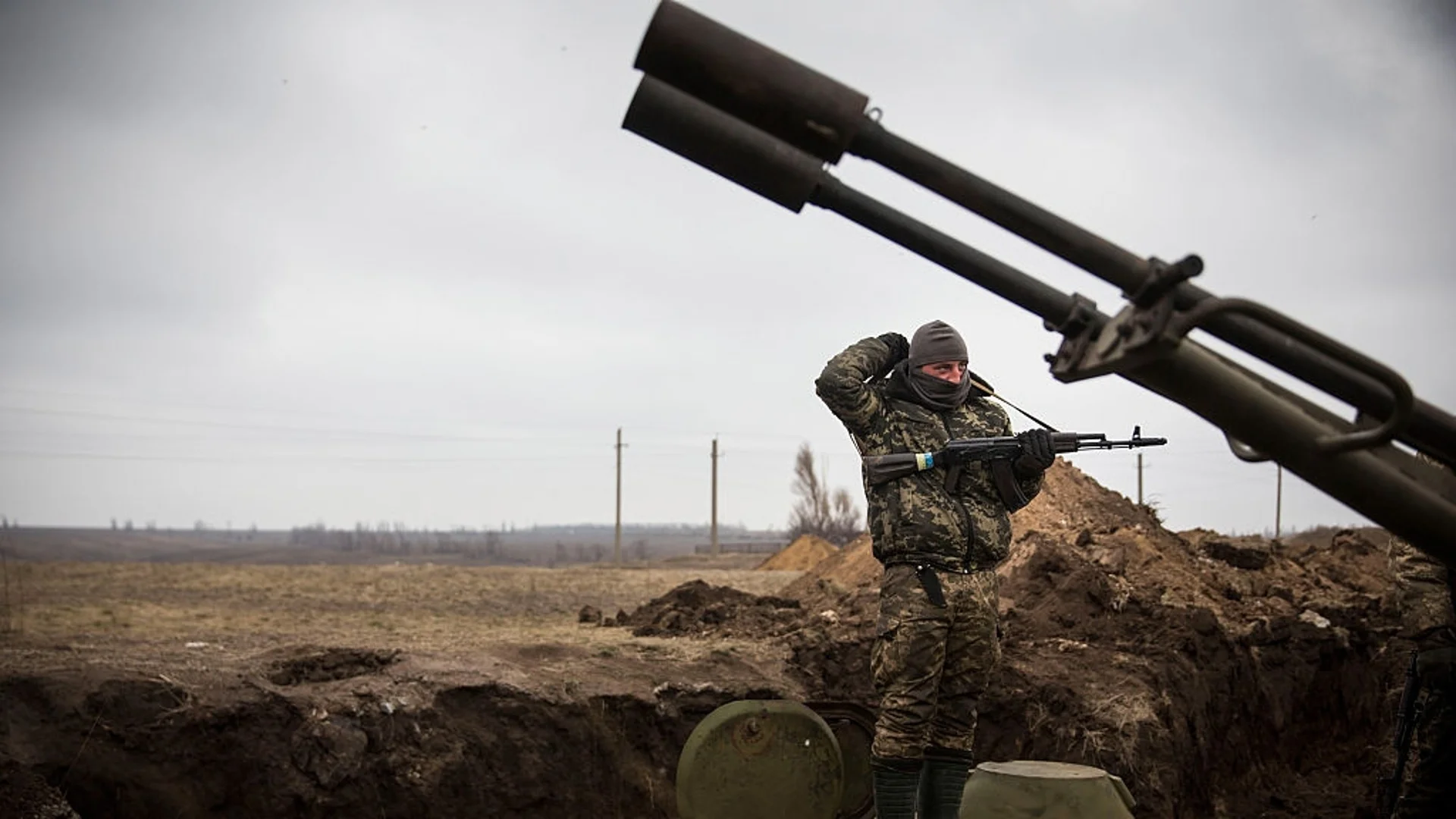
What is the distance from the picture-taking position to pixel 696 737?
243 inches

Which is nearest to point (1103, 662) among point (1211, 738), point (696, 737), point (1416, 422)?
point (1211, 738)

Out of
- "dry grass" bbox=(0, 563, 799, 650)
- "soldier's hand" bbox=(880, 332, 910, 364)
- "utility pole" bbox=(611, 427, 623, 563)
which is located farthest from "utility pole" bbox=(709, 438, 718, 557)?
"soldier's hand" bbox=(880, 332, 910, 364)

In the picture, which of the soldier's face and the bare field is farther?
the bare field

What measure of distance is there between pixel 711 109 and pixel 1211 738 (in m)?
7.45

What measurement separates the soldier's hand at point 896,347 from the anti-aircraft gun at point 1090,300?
9.26 feet

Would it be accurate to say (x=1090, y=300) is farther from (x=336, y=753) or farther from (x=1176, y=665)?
(x=1176, y=665)

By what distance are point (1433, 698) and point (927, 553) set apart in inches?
87.6

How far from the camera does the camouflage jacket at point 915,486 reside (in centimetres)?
634

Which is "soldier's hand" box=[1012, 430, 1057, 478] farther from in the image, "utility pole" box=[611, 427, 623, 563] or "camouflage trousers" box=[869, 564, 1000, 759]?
"utility pole" box=[611, 427, 623, 563]

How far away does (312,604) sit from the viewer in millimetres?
14828

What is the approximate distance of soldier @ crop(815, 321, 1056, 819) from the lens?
20.3 ft

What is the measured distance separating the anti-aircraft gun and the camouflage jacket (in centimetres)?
259

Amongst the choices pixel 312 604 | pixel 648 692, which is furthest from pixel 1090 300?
pixel 312 604

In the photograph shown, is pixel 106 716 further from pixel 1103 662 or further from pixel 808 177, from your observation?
pixel 1103 662
